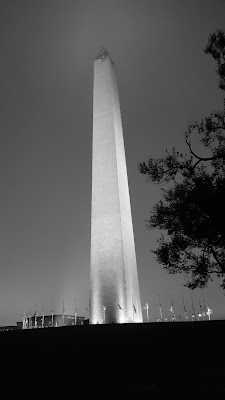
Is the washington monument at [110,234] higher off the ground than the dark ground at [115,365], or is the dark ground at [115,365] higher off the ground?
the washington monument at [110,234]

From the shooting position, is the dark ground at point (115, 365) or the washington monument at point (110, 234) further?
the washington monument at point (110, 234)

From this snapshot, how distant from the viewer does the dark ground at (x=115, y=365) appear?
15.5ft

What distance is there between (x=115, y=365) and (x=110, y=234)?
59.6 ft

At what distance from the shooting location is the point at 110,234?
24.0 m

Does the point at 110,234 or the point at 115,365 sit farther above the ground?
the point at 110,234

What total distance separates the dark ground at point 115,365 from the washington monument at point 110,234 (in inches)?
576

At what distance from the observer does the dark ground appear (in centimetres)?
471

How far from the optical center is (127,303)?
23125mm

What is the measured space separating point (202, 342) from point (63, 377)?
3772 millimetres

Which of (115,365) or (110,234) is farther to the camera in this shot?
(110,234)

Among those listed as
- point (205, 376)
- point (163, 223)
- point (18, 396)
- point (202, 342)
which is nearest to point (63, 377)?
point (18, 396)

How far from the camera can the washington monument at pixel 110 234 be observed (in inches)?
909

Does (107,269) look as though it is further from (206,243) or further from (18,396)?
(18,396)

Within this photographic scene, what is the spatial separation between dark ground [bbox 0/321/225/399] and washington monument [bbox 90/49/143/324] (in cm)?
1463
